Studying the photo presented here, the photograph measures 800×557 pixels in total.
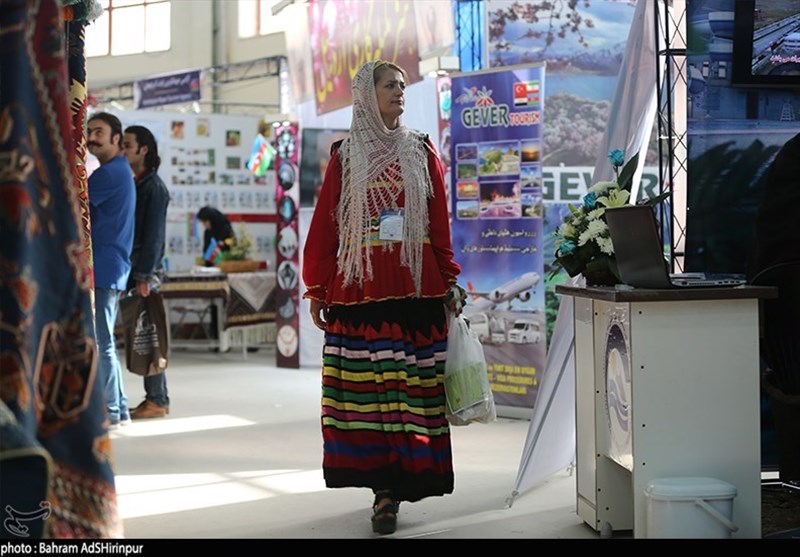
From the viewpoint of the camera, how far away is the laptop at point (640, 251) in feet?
12.0

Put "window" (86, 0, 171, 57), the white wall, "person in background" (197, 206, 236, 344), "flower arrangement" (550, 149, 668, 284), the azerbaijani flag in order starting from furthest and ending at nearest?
the white wall → "person in background" (197, 206, 236, 344) → "window" (86, 0, 171, 57) → the azerbaijani flag → "flower arrangement" (550, 149, 668, 284)

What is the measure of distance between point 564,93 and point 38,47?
5.41 m

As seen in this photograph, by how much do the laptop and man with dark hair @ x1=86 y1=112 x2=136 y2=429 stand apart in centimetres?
341

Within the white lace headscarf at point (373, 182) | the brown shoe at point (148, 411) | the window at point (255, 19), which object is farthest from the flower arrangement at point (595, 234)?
the window at point (255, 19)

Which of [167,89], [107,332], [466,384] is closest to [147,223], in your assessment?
[107,332]

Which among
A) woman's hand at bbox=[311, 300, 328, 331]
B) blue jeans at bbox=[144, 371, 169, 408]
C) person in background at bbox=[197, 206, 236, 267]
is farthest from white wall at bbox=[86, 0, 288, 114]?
woman's hand at bbox=[311, 300, 328, 331]

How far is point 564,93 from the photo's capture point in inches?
290

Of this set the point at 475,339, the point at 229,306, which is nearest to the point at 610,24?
the point at 475,339

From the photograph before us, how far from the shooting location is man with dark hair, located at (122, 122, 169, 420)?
23.1 feet

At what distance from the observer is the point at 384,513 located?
168 inches

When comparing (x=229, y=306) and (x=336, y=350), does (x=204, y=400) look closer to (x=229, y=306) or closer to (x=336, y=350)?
(x=229, y=306)

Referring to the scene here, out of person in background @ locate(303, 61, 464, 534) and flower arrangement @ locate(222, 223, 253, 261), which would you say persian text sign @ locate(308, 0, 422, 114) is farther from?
person in background @ locate(303, 61, 464, 534)

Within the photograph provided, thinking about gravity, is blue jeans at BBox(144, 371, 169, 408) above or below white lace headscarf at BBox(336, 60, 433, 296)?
below

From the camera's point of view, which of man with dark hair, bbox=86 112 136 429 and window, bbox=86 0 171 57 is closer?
man with dark hair, bbox=86 112 136 429
